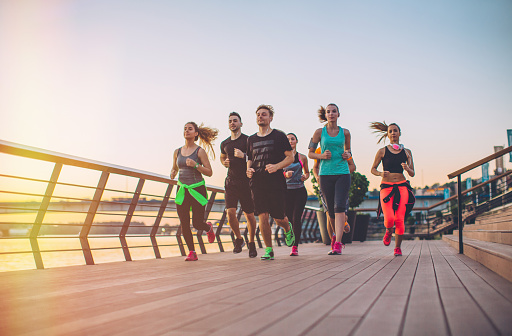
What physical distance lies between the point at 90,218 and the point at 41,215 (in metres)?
0.81

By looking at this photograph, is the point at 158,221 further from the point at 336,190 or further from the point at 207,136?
the point at 336,190

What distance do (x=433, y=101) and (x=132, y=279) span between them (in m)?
12.2

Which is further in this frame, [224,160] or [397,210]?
[224,160]

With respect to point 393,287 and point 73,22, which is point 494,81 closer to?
point 73,22

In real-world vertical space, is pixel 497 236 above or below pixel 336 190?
below

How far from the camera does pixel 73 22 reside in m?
11.9

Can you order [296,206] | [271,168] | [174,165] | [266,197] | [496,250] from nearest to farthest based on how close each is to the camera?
[496,250] < [271,168] < [266,197] < [174,165] < [296,206]

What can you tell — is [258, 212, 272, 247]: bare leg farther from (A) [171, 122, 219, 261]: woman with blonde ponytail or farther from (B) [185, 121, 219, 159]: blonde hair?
(B) [185, 121, 219, 159]: blonde hair

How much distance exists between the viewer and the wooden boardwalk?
1.81 meters

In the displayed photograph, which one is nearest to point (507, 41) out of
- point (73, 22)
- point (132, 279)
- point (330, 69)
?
point (330, 69)

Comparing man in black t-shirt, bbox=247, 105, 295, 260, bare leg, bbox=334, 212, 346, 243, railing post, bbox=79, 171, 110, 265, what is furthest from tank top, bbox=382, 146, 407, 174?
railing post, bbox=79, 171, 110, 265

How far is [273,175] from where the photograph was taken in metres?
5.68

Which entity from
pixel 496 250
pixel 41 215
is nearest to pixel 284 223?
pixel 496 250

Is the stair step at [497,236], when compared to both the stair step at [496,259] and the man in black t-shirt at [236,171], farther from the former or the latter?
the man in black t-shirt at [236,171]
